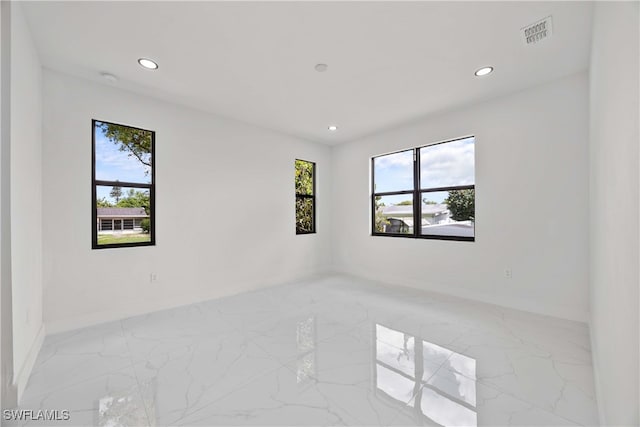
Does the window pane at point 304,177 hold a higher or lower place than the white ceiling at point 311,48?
lower

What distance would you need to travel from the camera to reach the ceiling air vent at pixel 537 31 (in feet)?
7.09

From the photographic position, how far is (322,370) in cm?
210

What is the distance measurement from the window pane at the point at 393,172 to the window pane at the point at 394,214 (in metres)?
0.17

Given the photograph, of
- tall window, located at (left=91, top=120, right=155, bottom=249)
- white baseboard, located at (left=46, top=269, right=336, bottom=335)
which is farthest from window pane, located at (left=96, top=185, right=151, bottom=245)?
white baseboard, located at (left=46, top=269, right=336, bottom=335)

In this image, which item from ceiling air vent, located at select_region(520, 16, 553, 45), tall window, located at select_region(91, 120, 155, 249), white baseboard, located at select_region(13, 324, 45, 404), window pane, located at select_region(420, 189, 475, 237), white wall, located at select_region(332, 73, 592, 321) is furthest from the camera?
window pane, located at select_region(420, 189, 475, 237)

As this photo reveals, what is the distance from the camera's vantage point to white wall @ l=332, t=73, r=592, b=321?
3.00m

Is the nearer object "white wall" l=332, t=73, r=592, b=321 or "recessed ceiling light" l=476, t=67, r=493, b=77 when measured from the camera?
"recessed ceiling light" l=476, t=67, r=493, b=77

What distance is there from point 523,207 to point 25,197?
4933 mm

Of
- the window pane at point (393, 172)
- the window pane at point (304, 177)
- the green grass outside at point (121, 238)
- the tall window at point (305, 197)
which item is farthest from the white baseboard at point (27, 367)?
the window pane at point (393, 172)

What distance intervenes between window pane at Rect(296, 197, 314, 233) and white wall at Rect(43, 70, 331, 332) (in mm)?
164

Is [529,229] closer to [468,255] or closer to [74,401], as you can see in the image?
[468,255]

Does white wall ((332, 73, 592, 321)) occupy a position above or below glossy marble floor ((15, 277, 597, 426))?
above

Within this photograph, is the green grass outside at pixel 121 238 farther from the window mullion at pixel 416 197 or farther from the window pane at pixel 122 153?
the window mullion at pixel 416 197

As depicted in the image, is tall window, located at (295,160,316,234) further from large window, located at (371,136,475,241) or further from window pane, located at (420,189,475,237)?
window pane, located at (420,189,475,237)
